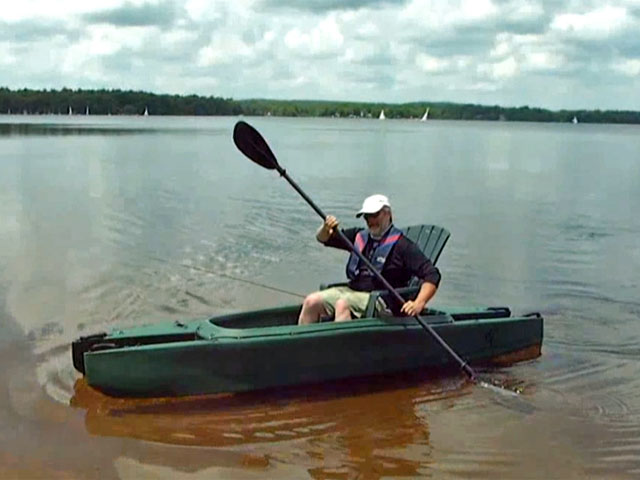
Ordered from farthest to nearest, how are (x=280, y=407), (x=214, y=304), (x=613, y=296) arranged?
(x=613, y=296), (x=214, y=304), (x=280, y=407)

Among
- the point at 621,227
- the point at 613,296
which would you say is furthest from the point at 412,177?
the point at 613,296

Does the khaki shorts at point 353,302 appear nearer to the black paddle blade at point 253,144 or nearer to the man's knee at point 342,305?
the man's knee at point 342,305

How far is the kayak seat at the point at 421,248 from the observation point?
7.26m

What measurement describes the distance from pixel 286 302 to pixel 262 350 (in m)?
4.14

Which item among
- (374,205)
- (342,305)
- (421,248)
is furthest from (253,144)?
(421,248)

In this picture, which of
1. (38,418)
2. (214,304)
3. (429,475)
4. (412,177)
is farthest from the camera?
(412,177)

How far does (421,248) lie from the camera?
8.40m

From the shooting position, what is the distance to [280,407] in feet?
22.4

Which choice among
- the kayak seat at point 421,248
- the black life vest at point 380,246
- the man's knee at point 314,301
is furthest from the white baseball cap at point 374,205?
the man's knee at point 314,301

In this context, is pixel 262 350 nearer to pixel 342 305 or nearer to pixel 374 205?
pixel 342 305

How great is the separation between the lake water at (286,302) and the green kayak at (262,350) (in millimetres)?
211

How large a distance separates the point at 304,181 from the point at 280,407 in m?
20.5

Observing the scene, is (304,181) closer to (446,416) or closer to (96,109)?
(446,416)

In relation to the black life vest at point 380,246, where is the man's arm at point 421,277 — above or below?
below
